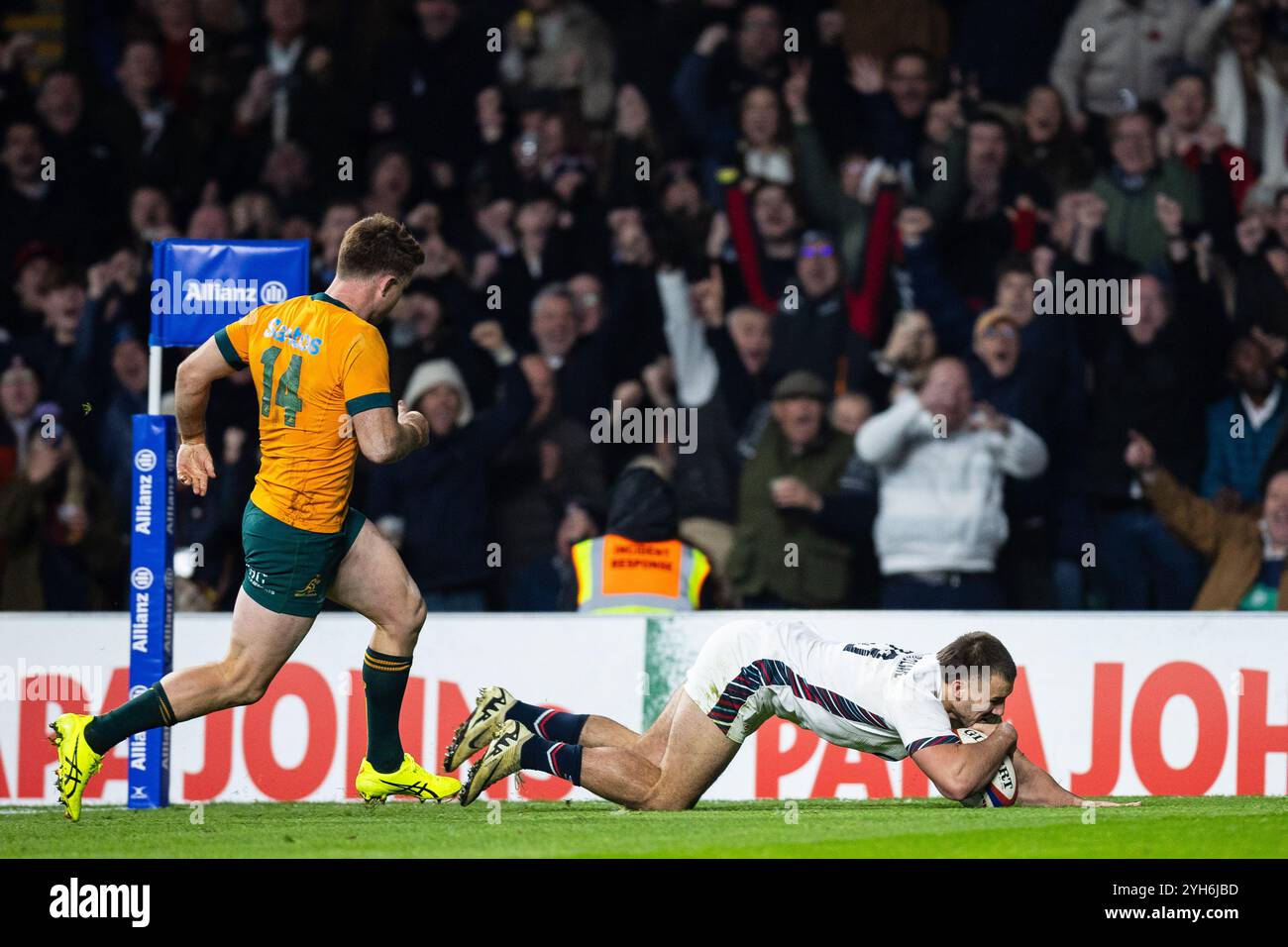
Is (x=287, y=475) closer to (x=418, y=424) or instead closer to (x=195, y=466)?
(x=195, y=466)

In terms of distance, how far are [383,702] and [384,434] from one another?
1.25 meters

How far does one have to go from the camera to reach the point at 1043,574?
38.9 feet

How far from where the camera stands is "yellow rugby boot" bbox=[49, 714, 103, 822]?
308 inches

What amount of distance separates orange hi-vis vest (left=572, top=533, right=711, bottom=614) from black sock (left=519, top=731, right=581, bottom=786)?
2.16 metres

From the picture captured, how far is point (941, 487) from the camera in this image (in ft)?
37.6

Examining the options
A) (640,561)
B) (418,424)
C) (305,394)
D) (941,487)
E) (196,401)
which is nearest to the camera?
(418,424)

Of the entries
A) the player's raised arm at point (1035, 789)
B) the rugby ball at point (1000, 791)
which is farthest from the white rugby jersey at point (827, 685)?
the player's raised arm at point (1035, 789)

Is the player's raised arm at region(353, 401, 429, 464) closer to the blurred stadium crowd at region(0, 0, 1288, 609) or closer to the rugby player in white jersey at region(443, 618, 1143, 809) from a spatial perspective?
the rugby player in white jersey at region(443, 618, 1143, 809)
